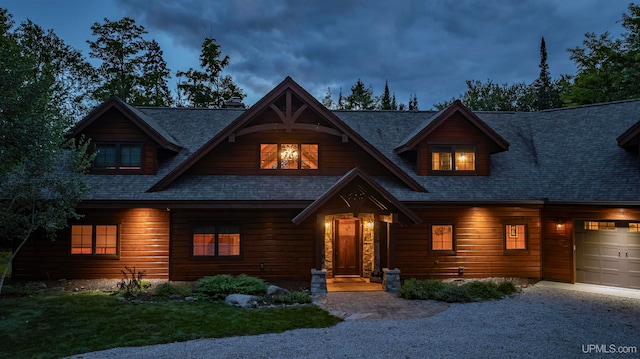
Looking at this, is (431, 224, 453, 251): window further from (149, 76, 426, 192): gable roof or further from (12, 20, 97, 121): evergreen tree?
(12, 20, 97, 121): evergreen tree

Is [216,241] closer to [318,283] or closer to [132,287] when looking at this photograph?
[132,287]

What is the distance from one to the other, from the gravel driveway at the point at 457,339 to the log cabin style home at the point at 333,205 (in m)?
3.86


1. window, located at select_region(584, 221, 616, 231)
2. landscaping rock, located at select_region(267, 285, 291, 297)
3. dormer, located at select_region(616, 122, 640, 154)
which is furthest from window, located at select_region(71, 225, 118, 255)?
dormer, located at select_region(616, 122, 640, 154)

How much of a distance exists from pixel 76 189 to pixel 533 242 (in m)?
15.2

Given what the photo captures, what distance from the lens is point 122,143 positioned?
49.5ft

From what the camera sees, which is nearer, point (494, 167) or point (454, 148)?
point (454, 148)

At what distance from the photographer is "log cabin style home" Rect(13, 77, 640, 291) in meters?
13.7

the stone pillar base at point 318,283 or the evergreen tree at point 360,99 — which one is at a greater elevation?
the evergreen tree at point 360,99

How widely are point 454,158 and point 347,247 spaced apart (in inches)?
221

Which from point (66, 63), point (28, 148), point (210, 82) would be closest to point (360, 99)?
point (210, 82)

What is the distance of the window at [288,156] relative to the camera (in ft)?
50.5

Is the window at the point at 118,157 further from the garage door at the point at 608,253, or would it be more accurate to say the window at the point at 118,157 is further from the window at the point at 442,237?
the garage door at the point at 608,253

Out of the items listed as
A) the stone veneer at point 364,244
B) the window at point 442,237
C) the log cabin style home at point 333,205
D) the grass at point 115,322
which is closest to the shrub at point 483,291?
the log cabin style home at point 333,205

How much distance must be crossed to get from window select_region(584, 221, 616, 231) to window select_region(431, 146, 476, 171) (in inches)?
171
